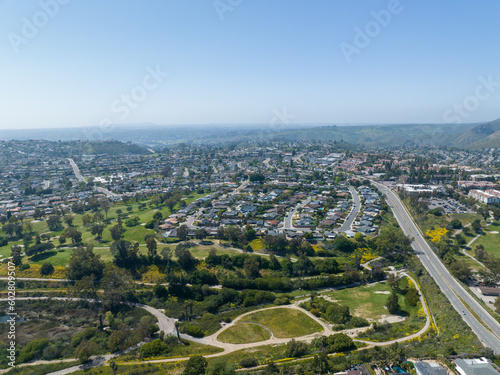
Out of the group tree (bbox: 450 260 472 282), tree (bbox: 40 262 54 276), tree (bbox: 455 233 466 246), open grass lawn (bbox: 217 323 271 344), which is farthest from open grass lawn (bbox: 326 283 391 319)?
tree (bbox: 40 262 54 276)

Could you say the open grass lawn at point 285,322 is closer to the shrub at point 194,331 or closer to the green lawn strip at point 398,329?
the green lawn strip at point 398,329

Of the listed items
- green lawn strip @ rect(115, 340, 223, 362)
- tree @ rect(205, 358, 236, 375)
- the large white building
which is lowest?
green lawn strip @ rect(115, 340, 223, 362)

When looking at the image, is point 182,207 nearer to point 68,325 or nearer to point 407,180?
point 68,325

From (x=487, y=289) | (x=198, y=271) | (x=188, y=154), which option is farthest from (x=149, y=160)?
(x=487, y=289)

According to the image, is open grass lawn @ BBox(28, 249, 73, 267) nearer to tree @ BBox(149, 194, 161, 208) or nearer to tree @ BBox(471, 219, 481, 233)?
tree @ BBox(149, 194, 161, 208)

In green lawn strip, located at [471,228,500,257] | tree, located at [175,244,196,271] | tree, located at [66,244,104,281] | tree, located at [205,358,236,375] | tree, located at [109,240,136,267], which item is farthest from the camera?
green lawn strip, located at [471,228,500,257]
